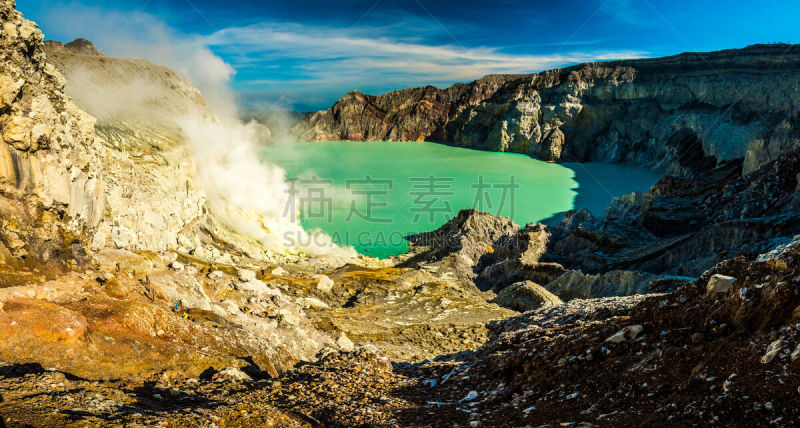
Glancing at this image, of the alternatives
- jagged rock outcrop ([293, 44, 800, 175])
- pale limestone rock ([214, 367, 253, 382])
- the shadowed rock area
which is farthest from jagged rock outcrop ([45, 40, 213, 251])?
jagged rock outcrop ([293, 44, 800, 175])

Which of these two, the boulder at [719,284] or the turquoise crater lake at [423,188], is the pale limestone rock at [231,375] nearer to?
the boulder at [719,284]

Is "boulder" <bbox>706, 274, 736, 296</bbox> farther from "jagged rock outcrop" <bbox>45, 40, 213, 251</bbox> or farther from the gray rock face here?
"jagged rock outcrop" <bbox>45, 40, 213, 251</bbox>

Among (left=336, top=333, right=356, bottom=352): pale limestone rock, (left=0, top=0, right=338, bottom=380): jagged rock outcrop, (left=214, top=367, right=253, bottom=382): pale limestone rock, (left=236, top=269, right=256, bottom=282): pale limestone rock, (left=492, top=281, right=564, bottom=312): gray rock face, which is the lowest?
(left=492, top=281, right=564, bottom=312): gray rock face

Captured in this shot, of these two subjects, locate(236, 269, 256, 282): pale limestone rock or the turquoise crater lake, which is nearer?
locate(236, 269, 256, 282): pale limestone rock

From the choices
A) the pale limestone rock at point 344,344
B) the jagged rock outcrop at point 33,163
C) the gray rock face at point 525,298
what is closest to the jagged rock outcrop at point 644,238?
the gray rock face at point 525,298

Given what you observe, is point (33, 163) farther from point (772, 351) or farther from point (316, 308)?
point (772, 351)
